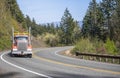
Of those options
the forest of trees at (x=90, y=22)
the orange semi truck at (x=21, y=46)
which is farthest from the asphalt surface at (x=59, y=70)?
the forest of trees at (x=90, y=22)

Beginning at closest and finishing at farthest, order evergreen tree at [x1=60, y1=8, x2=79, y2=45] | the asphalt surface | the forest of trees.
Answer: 1. the asphalt surface
2. the forest of trees
3. evergreen tree at [x1=60, y1=8, x2=79, y2=45]

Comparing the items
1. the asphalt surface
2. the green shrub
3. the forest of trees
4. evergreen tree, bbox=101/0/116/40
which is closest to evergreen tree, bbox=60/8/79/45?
the forest of trees

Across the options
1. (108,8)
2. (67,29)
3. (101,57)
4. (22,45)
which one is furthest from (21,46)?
(67,29)

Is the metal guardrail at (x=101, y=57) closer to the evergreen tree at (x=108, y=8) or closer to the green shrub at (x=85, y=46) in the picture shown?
the green shrub at (x=85, y=46)

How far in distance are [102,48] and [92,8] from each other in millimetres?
73883

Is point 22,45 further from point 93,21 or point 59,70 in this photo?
point 93,21

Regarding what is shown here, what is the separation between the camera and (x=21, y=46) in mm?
33812

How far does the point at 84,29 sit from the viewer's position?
4675 inches

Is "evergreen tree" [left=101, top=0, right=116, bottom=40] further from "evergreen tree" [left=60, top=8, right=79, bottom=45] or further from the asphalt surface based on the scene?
the asphalt surface

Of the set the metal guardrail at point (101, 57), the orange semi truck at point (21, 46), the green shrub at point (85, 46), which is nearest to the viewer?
the metal guardrail at point (101, 57)

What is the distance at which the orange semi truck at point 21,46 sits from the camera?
3344 cm

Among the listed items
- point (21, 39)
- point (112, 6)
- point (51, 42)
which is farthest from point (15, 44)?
point (51, 42)

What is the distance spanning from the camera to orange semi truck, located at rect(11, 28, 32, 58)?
110ft

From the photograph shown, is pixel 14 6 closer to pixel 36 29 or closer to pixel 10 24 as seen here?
pixel 10 24
